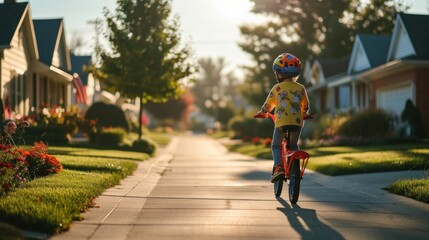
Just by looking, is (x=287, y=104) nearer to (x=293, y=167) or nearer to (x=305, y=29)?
(x=293, y=167)

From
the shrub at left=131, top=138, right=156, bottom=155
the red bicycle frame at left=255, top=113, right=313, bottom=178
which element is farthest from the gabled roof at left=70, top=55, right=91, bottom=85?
the red bicycle frame at left=255, top=113, right=313, bottom=178

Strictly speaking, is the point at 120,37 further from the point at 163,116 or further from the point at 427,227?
the point at 163,116

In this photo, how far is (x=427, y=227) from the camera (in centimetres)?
747

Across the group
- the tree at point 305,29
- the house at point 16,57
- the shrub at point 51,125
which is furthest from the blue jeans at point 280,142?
the tree at point 305,29

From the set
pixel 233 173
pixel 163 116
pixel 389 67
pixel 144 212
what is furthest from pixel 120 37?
pixel 163 116

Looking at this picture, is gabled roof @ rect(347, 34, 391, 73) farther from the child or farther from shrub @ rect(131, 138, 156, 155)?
the child

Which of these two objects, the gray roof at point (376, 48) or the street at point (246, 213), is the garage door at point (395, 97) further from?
the street at point (246, 213)

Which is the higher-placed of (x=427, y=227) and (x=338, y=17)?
(x=338, y=17)

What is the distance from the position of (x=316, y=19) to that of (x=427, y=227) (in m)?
50.8

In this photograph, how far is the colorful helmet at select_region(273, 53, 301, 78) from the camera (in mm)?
9680

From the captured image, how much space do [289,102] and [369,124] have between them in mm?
17767

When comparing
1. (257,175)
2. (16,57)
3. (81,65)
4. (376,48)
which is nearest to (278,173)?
(257,175)

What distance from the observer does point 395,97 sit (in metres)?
29.1

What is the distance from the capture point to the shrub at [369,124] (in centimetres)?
2633
